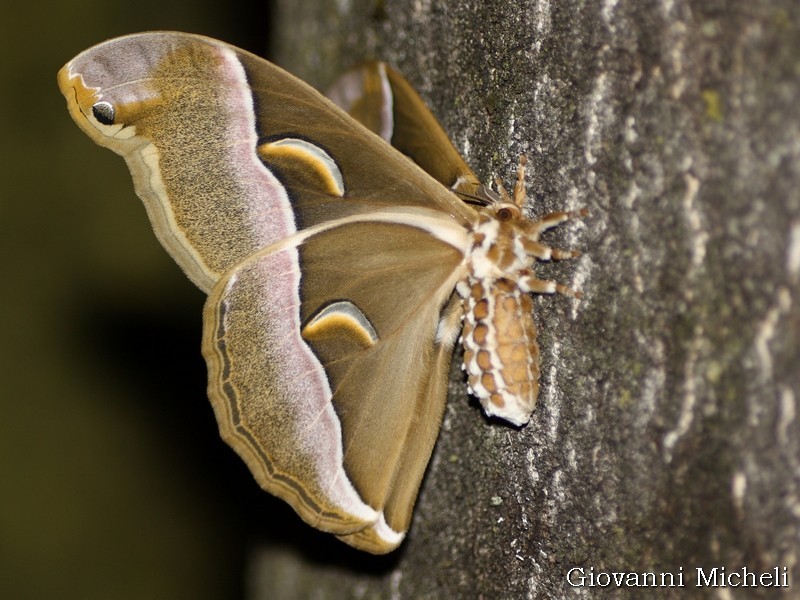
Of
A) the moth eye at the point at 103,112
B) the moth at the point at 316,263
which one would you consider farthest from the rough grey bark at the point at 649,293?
the moth eye at the point at 103,112

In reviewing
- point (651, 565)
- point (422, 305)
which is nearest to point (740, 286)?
point (651, 565)

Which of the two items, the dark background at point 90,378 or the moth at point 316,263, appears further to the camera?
the dark background at point 90,378

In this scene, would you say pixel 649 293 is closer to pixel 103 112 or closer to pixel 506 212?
pixel 506 212

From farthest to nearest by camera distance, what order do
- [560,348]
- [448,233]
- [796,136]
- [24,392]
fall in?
[24,392], [448,233], [560,348], [796,136]

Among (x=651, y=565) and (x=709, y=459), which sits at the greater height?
(x=709, y=459)

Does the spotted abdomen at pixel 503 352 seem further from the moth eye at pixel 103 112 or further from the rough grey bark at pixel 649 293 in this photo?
the moth eye at pixel 103 112

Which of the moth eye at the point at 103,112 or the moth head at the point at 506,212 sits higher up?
the moth eye at the point at 103,112

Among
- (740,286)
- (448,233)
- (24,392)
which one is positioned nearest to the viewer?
(740,286)

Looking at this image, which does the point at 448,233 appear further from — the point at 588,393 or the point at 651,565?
the point at 651,565

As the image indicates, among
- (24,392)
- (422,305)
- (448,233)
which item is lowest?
(24,392)
